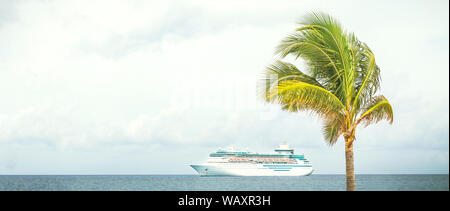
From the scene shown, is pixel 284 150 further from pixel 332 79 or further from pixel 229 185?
pixel 332 79

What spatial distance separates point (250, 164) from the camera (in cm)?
4238

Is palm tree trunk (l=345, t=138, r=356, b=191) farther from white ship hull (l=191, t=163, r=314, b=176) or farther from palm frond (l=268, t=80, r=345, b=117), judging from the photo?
white ship hull (l=191, t=163, r=314, b=176)

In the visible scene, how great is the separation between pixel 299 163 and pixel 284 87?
132 feet

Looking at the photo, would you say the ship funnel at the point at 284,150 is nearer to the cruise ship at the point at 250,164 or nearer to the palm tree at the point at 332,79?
the cruise ship at the point at 250,164

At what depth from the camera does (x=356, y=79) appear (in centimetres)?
562

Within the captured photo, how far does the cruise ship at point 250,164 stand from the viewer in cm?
4188

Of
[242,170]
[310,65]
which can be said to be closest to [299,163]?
[242,170]

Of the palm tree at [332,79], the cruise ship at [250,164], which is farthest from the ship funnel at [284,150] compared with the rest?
the palm tree at [332,79]

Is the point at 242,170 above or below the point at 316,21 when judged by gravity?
below

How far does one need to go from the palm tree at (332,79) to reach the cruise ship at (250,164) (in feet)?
120

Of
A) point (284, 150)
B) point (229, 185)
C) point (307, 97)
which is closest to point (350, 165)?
point (307, 97)

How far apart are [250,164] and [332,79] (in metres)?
37.3
